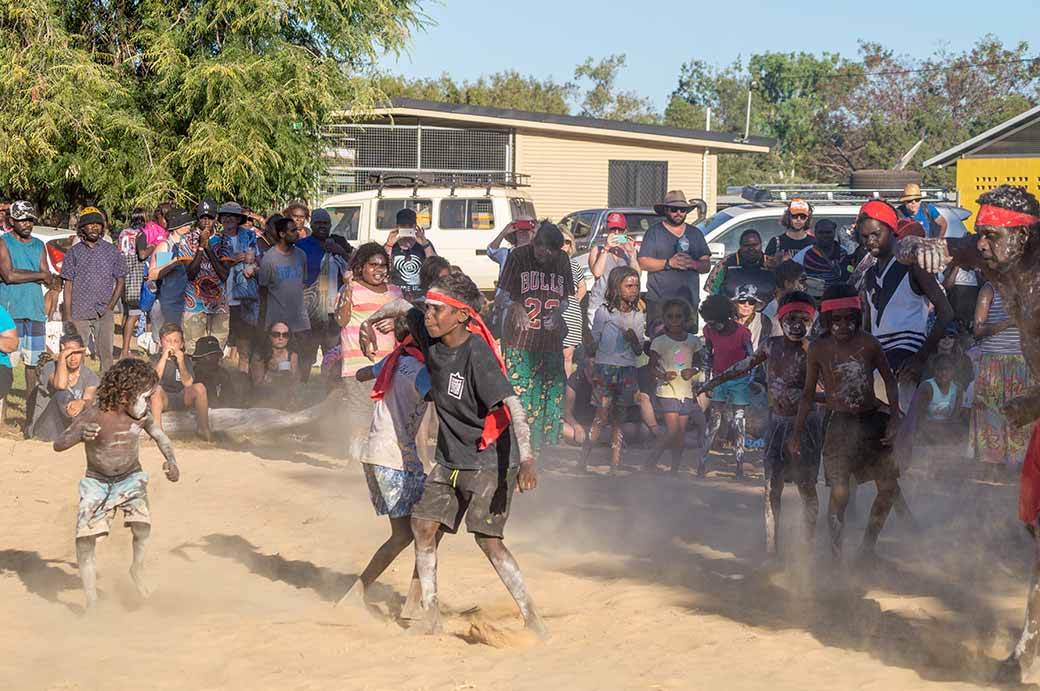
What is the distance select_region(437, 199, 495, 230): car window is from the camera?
69.6ft

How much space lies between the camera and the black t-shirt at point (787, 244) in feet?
39.7

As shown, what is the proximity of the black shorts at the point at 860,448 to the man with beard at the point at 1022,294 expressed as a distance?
1.36 metres

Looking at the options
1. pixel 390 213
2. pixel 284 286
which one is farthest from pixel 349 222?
pixel 284 286

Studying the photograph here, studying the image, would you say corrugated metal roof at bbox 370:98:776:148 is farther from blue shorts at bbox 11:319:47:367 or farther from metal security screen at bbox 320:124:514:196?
blue shorts at bbox 11:319:47:367

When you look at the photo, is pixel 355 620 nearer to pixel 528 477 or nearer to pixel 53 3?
pixel 528 477

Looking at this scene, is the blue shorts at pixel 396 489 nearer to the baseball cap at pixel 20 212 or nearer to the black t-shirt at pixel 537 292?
the black t-shirt at pixel 537 292

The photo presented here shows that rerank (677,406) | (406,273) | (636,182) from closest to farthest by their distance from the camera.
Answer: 1. (677,406)
2. (406,273)
3. (636,182)

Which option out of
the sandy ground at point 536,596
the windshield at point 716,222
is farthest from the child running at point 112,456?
the windshield at point 716,222

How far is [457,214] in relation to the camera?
70.0 ft

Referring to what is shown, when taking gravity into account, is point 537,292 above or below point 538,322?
above

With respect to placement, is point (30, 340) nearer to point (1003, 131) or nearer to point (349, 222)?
point (349, 222)

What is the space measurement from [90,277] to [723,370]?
5987mm

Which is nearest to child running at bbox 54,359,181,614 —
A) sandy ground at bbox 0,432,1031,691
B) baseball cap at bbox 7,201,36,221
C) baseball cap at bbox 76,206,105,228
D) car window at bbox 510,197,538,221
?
sandy ground at bbox 0,432,1031,691

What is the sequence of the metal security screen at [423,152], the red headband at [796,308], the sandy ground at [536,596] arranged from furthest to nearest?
the metal security screen at [423,152] → the red headband at [796,308] → the sandy ground at [536,596]
